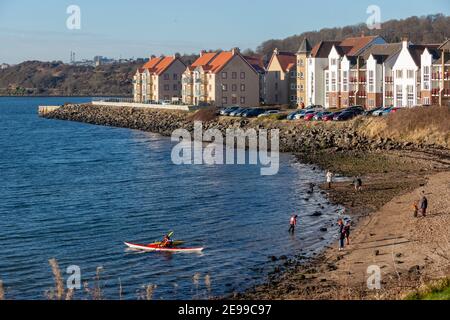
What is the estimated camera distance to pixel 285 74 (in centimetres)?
10125

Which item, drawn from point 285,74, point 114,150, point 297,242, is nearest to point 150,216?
point 297,242

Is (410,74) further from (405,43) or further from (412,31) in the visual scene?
(412,31)

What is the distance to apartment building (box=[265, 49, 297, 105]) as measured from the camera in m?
101

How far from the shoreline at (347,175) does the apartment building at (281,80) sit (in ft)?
47.6

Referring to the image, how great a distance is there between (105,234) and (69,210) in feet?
22.4

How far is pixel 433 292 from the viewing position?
59.9 feet

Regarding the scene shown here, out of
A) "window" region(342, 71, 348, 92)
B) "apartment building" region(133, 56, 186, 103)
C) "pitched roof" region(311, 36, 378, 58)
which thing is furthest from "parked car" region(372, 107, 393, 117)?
"apartment building" region(133, 56, 186, 103)

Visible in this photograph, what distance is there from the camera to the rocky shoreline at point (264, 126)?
61.0m

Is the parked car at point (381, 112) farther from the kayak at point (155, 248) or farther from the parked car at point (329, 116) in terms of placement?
the kayak at point (155, 248)

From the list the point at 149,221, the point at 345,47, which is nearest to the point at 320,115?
the point at 345,47

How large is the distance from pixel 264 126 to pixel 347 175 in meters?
28.8

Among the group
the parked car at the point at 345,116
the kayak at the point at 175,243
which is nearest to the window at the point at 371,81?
the parked car at the point at 345,116

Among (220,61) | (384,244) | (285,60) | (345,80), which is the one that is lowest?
(384,244)
